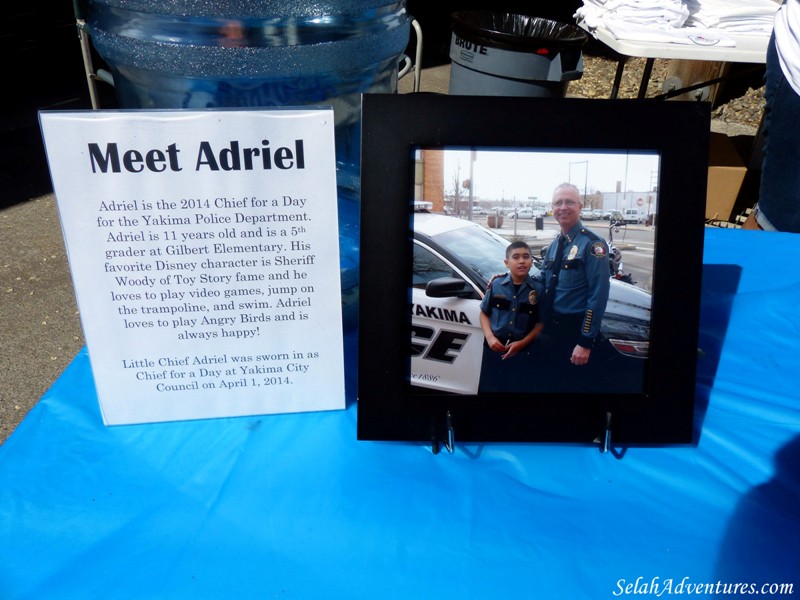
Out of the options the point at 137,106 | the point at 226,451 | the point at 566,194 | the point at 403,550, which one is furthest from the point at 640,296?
the point at 137,106

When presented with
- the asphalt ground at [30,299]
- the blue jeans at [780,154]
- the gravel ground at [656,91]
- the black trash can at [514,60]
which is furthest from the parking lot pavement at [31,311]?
the gravel ground at [656,91]

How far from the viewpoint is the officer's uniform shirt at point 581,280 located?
0.63 meters

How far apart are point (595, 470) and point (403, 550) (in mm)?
233

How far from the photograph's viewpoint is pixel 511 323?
2.12 ft

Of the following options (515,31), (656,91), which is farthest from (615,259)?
(656,91)

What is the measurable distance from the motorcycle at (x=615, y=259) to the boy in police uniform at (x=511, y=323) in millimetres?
Answer: 78

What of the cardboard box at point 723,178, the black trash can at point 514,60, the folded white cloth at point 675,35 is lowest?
the cardboard box at point 723,178

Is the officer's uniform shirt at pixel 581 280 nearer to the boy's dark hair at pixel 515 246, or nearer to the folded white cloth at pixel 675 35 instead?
the boy's dark hair at pixel 515 246

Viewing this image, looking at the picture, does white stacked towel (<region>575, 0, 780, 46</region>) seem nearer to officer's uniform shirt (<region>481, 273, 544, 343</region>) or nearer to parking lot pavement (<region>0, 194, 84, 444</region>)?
officer's uniform shirt (<region>481, 273, 544, 343</region>)

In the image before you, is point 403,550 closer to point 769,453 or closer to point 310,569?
point 310,569

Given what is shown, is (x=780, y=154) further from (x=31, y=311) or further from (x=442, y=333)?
(x=31, y=311)

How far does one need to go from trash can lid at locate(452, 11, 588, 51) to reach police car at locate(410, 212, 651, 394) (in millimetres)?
2182

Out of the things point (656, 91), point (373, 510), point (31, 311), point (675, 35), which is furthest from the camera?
point (656, 91)

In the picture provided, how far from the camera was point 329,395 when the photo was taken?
2.43 feet
